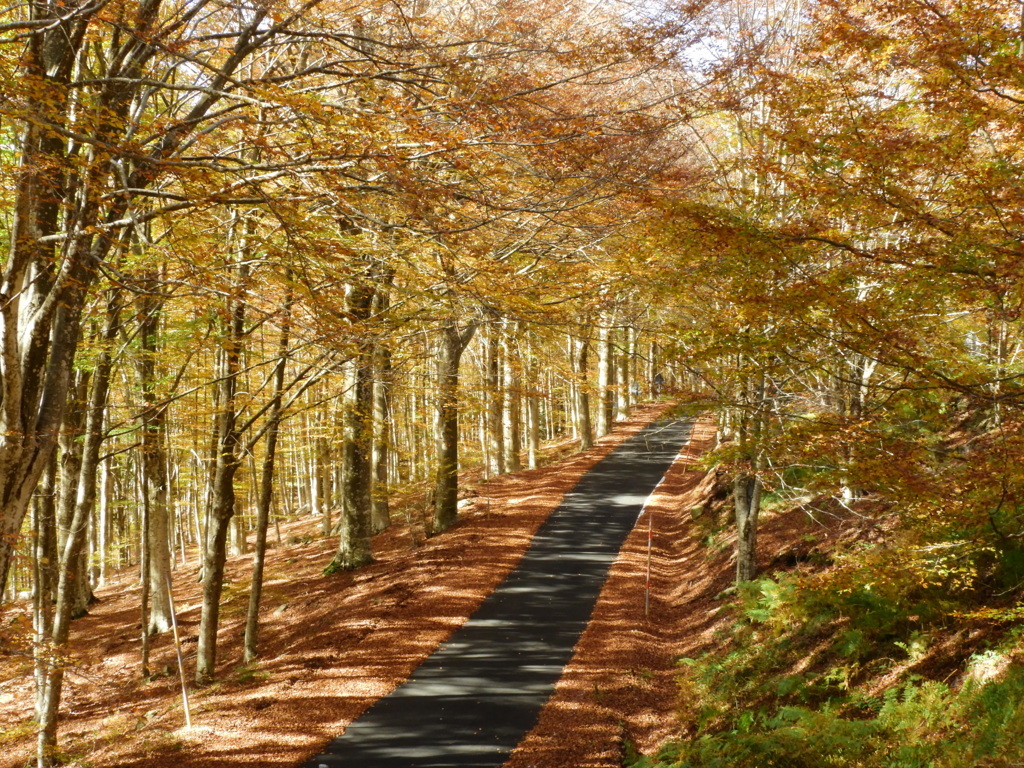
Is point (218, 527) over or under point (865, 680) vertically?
over

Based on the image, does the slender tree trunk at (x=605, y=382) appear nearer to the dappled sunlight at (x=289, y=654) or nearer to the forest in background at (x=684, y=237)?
the dappled sunlight at (x=289, y=654)

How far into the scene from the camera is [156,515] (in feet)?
44.6

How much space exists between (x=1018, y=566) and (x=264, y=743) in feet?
27.6

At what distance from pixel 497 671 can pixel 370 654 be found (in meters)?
2.04

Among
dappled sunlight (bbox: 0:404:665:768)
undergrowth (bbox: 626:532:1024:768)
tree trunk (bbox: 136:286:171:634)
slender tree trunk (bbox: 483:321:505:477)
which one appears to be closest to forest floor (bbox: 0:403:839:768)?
dappled sunlight (bbox: 0:404:665:768)

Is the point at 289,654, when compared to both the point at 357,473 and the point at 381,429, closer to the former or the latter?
the point at 357,473

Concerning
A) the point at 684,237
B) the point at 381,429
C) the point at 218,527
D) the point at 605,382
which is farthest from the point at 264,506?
the point at 605,382

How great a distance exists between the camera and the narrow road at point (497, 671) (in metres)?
8.05

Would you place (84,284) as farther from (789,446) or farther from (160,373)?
(160,373)

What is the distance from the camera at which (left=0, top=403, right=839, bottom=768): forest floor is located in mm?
8469

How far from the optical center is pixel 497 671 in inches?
397

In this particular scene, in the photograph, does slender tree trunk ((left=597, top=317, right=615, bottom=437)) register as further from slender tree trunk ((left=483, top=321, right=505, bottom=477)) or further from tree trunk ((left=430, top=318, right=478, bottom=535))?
tree trunk ((left=430, top=318, right=478, bottom=535))

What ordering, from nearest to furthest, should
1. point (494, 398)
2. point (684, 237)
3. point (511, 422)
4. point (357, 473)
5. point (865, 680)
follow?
point (684, 237)
point (865, 680)
point (357, 473)
point (494, 398)
point (511, 422)

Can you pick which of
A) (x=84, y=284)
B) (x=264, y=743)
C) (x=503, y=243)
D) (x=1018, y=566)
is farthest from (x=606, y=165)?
(x=264, y=743)
